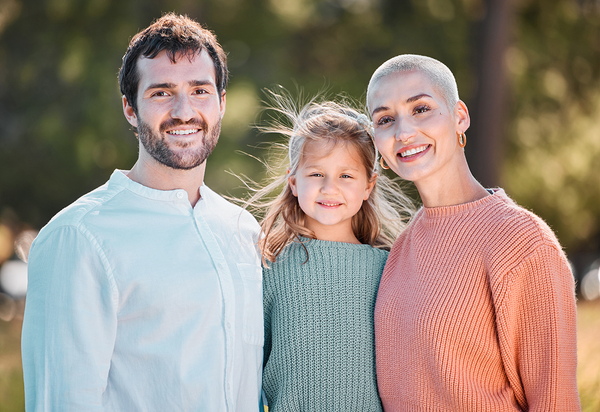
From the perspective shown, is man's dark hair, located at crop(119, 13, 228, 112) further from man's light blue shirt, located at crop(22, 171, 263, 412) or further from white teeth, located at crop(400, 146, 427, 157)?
white teeth, located at crop(400, 146, 427, 157)

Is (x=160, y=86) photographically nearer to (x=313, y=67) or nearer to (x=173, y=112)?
(x=173, y=112)

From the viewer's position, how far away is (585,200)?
864cm

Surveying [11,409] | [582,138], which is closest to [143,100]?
[11,409]

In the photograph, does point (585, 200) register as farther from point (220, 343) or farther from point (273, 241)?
point (220, 343)

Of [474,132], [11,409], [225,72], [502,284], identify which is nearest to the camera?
[502,284]

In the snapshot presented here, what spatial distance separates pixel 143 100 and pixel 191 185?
40cm

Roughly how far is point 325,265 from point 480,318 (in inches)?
29.9

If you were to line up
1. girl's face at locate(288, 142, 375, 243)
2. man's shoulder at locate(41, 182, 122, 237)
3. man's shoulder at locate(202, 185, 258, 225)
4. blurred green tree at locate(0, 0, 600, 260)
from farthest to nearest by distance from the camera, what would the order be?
1. blurred green tree at locate(0, 0, 600, 260)
2. girl's face at locate(288, 142, 375, 243)
3. man's shoulder at locate(202, 185, 258, 225)
4. man's shoulder at locate(41, 182, 122, 237)

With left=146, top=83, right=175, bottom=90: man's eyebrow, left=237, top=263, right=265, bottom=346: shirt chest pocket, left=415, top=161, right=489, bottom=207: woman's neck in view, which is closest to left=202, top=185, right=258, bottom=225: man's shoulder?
left=237, top=263, right=265, bottom=346: shirt chest pocket

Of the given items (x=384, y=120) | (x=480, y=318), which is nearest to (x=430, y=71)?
(x=384, y=120)

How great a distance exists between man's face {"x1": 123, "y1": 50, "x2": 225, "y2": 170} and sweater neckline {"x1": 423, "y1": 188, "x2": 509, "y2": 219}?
984 mm

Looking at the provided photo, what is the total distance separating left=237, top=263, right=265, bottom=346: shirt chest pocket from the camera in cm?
235

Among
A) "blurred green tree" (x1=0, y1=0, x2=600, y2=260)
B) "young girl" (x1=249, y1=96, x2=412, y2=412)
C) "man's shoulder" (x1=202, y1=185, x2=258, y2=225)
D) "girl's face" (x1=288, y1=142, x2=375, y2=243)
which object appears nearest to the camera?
"young girl" (x1=249, y1=96, x2=412, y2=412)

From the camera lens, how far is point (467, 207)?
226 cm
